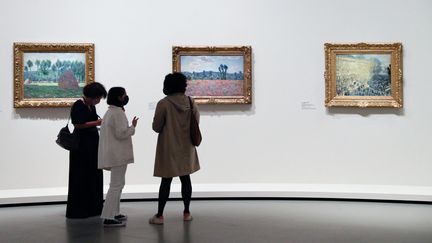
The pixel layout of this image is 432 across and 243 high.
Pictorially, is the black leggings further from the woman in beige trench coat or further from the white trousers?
the white trousers

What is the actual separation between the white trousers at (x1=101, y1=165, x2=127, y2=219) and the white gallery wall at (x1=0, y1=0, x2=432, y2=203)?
3600 mm

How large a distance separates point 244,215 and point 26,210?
401 cm

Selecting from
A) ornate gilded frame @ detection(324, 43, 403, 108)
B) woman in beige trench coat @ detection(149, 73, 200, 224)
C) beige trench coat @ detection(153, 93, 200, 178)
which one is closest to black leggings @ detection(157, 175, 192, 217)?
woman in beige trench coat @ detection(149, 73, 200, 224)

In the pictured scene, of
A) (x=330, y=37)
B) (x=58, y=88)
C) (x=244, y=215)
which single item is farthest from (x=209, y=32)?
Result: (x=244, y=215)

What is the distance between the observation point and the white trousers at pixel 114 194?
8.52 meters

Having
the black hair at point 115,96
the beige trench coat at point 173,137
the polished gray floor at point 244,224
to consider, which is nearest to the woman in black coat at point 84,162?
the polished gray floor at point 244,224

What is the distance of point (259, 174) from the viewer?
1237 centimetres

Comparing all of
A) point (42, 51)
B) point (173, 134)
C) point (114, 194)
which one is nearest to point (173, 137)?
point (173, 134)

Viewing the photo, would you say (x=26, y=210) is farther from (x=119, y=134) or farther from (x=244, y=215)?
(x=244, y=215)

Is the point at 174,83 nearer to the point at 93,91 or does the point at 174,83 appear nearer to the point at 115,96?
the point at 115,96

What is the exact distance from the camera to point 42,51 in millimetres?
12039

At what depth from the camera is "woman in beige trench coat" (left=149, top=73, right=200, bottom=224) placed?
28.0 ft

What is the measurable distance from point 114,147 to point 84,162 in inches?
39.7

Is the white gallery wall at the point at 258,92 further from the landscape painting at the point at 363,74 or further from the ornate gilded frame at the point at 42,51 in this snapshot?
the landscape painting at the point at 363,74
